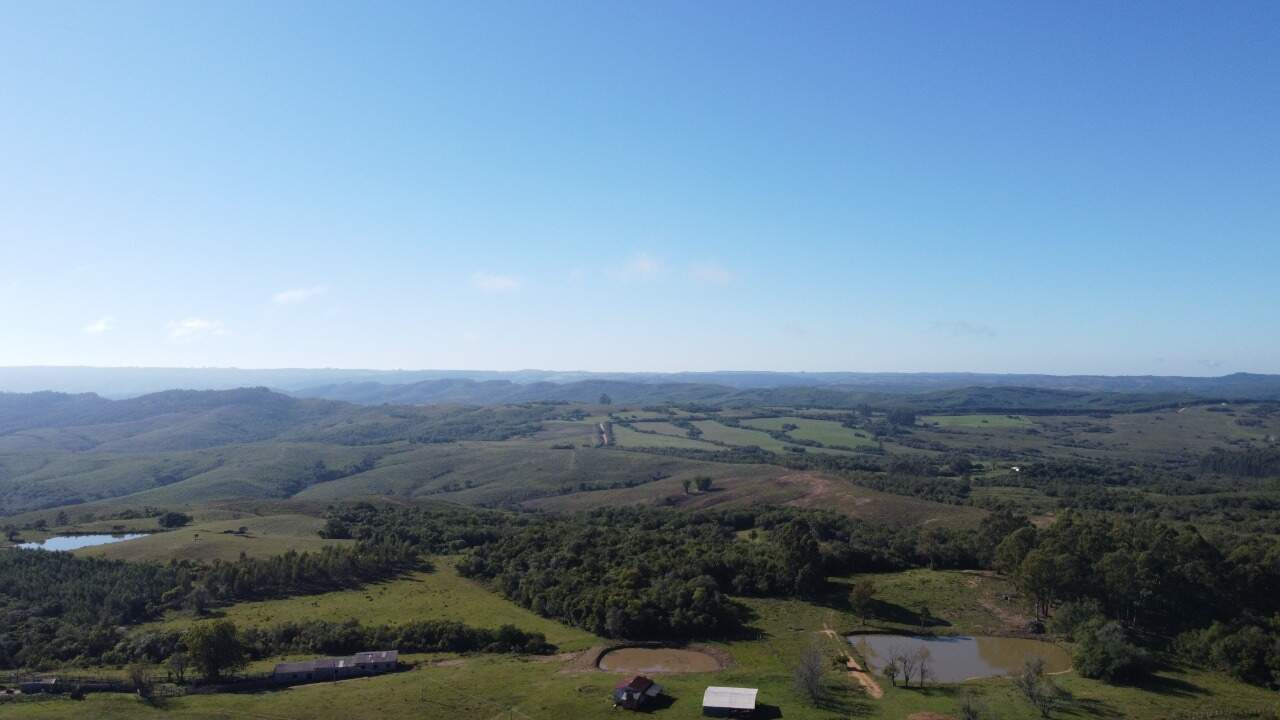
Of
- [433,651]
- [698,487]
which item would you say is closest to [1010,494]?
[698,487]

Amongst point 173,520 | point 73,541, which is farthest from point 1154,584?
point 73,541

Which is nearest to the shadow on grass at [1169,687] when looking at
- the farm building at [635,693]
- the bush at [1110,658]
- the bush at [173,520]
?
the bush at [1110,658]

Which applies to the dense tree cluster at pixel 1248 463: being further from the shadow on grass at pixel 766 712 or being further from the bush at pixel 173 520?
the bush at pixel 173 520

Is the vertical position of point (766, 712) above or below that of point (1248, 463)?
above

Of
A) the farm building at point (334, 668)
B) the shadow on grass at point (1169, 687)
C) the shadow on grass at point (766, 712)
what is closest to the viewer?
the shadow on grass at point (766, 712)

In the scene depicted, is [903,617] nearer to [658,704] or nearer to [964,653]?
[964,653]

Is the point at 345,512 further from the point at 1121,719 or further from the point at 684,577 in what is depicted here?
the point at 1121,719
